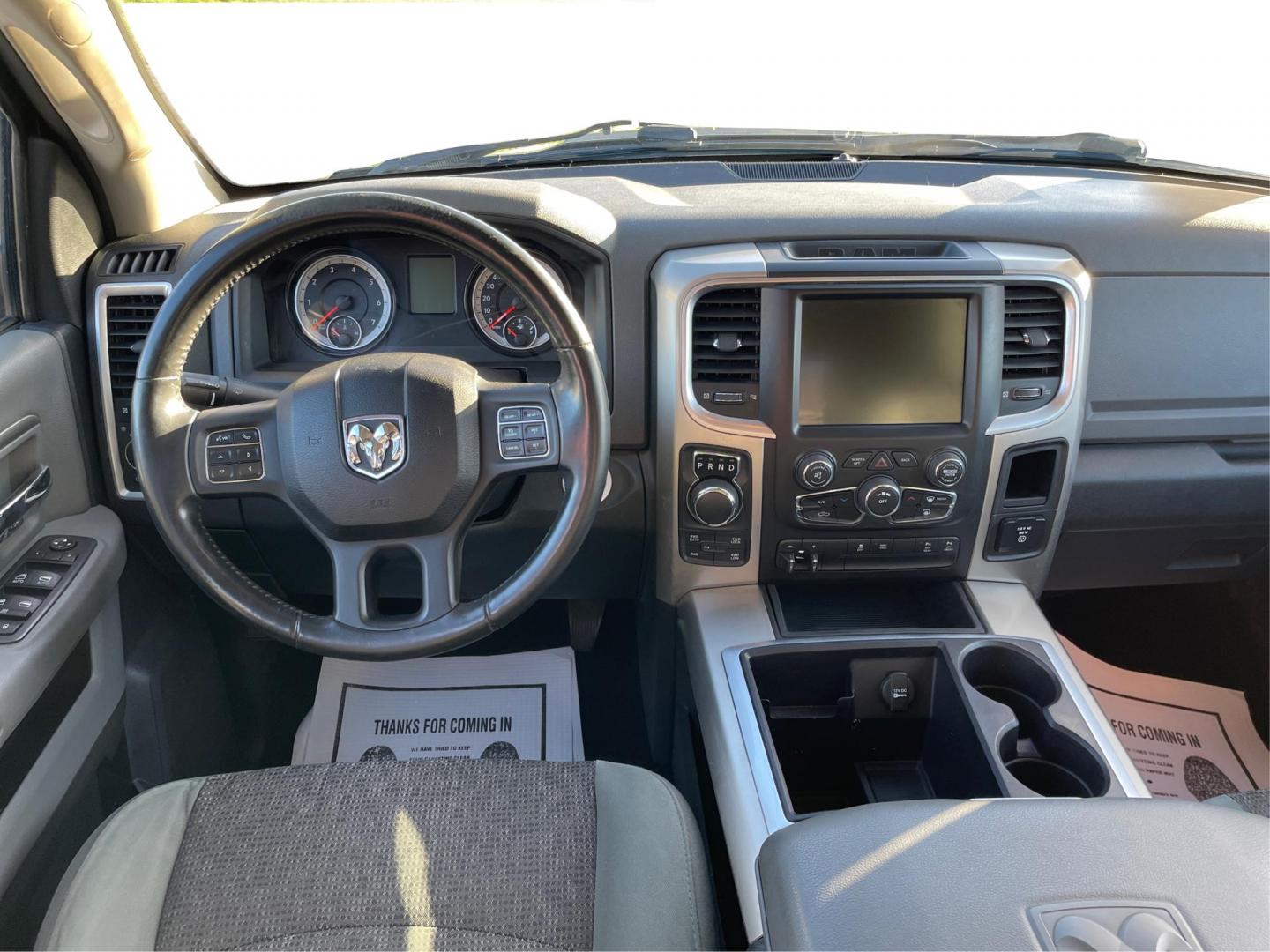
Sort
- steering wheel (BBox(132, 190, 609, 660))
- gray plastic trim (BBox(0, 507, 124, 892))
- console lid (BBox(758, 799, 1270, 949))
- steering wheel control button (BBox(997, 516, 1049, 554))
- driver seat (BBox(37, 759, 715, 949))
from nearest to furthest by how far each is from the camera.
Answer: console lid (BBox(758, 799, 1270, 949)) < driver seat (BBox(37, 759, 715, 949)) < steering wheel (BBox(132, 190, 609, 660)) < gray plastic trim (BBox(0, 507, 124, 892)) < steering wheel control button (BBox(997, 516, 1049, 554))

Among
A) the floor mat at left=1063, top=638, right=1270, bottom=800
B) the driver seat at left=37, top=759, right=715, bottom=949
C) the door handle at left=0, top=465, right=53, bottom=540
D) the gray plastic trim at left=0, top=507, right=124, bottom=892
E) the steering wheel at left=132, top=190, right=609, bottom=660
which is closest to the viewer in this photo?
the driver seat at left=37, top=759, right=715, bottom=949

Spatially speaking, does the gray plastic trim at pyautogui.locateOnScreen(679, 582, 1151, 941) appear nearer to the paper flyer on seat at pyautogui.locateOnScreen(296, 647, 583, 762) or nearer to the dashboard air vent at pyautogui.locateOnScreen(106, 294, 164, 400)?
the paper flyer on seat at pyautogui.locateOnScreen(296, 647, 583, 762)

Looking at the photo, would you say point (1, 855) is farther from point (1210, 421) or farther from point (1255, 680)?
point (1255, 680)

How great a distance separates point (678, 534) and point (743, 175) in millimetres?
688

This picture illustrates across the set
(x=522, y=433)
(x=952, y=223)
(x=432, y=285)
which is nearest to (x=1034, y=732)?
(x=952, y=223)

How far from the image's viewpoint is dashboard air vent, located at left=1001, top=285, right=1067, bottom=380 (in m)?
1.59

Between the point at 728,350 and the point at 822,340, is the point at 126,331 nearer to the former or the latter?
the point at 728,350

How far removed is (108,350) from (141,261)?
166 mm

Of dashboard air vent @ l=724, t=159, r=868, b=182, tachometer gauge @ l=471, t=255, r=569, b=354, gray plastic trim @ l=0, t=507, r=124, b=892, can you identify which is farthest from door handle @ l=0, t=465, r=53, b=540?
dashboard air vent @ l=724, t=159, r=868, b=182

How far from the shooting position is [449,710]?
2.07 meters

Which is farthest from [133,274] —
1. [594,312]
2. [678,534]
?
[678,534]

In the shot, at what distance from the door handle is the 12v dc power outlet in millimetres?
1442

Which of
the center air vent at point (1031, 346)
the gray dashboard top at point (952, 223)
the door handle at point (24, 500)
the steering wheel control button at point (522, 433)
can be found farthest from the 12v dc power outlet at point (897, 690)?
the door handle at point (24, 500)

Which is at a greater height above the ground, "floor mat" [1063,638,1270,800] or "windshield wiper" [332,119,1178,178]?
"windshield wiper" [332,119,1178,178]
